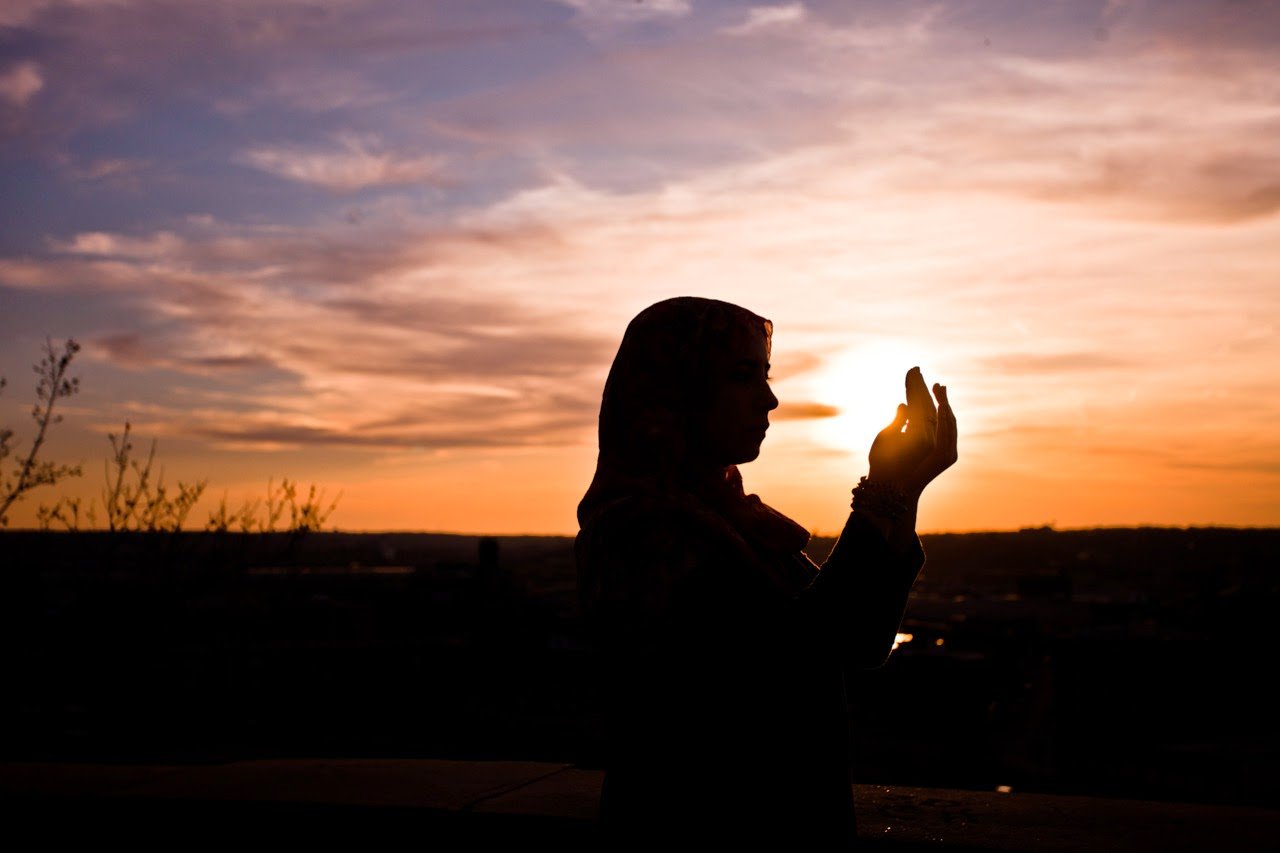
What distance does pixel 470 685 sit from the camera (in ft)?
66.7

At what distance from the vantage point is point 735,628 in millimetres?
2287

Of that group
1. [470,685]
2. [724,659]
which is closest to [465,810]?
[724,659]

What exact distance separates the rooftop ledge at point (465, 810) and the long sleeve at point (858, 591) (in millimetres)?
1861

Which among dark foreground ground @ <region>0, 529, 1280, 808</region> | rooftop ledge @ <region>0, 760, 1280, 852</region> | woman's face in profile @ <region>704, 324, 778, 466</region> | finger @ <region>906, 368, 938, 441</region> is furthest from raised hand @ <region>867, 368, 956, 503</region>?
dark foreground ground @ <region>0, 529, 1280, 808</region>

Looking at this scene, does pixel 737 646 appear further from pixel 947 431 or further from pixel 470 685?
pixel 470 685

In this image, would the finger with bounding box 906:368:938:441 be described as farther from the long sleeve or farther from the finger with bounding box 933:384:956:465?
the long sleeve

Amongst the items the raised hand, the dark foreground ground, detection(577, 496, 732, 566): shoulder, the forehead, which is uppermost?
the forehead

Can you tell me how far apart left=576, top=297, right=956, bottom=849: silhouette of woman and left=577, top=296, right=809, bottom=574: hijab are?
2.3 inches

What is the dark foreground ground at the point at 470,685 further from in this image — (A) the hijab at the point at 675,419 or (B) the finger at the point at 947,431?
(B) the finger at the point at 947,431

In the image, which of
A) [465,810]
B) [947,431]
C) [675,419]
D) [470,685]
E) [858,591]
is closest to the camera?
[858,591]

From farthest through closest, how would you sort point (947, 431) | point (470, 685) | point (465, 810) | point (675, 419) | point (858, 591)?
1. point (470, 685)
2. point (465, 810)
3. point (675, 419)
4. point (947, 431)
5. point (858, 591)

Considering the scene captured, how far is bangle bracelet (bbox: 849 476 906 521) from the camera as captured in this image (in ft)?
7.41

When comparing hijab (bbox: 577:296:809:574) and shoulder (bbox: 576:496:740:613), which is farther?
hijab (bbox: 577:296:809:574)

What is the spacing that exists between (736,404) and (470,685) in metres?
18.7
